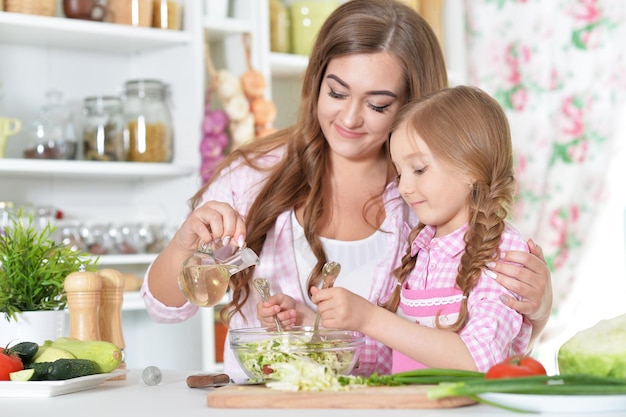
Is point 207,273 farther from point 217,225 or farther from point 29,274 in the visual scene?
point 29,274

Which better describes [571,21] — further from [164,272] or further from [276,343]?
[276,343]

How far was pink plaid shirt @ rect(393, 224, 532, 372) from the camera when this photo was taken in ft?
5.34

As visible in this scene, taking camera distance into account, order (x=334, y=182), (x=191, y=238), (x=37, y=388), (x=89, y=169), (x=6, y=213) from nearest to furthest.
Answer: (x=37, y=388) → (x=191, y=238) → (x=334, y=182) → (x=6, y=213) → (x=89, y=169)

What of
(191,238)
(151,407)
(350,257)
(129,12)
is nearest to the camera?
(151,407)

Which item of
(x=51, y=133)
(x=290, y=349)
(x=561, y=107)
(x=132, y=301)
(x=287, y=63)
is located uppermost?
(x=287, y=63)

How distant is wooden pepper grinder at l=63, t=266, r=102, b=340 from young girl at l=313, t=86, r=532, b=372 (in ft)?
1.78

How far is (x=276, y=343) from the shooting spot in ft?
4.89

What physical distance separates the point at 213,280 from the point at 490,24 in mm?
2668

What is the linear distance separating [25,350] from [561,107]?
8.91 ft

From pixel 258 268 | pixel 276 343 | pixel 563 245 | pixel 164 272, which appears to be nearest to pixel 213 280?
pixel 276 343

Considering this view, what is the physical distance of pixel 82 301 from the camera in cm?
175

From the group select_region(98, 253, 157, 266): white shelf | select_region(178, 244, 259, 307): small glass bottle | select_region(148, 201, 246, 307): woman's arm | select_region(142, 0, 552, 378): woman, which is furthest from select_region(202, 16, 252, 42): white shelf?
select_region(178, 244, 259, 307): small glass bottle

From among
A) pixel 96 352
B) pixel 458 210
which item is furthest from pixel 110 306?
pixel 458 210

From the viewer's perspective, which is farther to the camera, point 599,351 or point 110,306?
point 110,306
